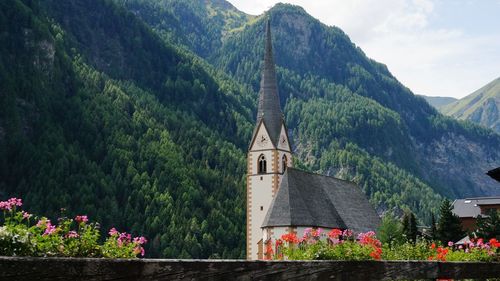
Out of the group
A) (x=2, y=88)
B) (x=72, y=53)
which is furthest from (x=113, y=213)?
(x=72, y=53)

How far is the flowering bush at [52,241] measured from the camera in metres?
4.67

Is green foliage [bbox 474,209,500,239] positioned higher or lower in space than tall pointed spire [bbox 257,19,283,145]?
lower

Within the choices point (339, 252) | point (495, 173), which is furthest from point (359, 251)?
point (495, 173)

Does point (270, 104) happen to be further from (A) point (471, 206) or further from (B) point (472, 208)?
(A) point (471, 206)

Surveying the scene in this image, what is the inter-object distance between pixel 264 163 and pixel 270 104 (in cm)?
729

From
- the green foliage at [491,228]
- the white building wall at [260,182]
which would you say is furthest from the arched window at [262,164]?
the green foliage at [491,228]

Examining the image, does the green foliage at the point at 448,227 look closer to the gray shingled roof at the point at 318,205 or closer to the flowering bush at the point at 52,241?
the gray shingled roof at the point at 318,205

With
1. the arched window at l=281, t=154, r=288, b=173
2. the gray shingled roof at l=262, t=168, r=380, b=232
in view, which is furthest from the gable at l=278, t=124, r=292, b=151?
the gray shingled roof at l=262, t=168, r=380, b=232

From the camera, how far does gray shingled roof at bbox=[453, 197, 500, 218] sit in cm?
8681

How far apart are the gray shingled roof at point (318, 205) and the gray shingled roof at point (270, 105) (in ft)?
19.7

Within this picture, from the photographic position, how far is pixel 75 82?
178 meters

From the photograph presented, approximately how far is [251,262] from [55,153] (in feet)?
492

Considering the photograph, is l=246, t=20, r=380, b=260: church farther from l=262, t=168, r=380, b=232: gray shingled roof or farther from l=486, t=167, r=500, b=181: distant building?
l=486, t=167, r=500, b=181: distant building

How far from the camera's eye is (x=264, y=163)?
66.0 m
